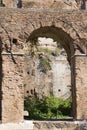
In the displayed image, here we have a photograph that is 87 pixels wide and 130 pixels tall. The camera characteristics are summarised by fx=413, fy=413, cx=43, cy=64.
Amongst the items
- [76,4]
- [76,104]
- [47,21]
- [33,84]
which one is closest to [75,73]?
[76,104]

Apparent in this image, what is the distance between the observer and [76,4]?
30453 millimetres

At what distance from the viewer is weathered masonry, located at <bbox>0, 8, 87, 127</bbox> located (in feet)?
42.0

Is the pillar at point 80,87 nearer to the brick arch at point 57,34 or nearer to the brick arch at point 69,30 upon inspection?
the brick arch at point 69,30

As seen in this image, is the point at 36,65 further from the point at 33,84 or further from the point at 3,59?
the point at 3,59

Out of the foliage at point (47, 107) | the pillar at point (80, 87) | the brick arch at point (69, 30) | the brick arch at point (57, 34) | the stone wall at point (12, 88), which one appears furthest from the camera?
the foliage at point (47, 107)

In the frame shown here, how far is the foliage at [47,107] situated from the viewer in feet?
66.7

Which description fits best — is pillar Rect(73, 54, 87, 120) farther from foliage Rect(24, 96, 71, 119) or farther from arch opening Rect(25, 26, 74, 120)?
arch opening Rect(25, 26, 74, 120)

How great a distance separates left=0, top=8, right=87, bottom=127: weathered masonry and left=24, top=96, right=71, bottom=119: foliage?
6.92 meters

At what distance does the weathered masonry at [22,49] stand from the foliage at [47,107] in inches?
272

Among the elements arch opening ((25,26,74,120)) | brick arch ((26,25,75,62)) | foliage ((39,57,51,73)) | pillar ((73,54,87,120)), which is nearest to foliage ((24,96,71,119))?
arch opening ((25,26,74,120))

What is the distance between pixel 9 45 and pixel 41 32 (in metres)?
1.87

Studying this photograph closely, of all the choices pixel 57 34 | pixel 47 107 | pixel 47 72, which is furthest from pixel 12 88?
pixel 47 72

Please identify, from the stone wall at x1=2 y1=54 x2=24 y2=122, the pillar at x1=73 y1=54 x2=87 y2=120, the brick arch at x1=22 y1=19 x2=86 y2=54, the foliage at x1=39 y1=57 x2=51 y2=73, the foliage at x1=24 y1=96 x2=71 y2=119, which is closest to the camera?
the stone wall at x1=2 y1=54 x2=24 y2=122

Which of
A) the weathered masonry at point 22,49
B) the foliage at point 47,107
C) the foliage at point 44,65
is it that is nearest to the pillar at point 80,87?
the weathered masonry at point 22,49
